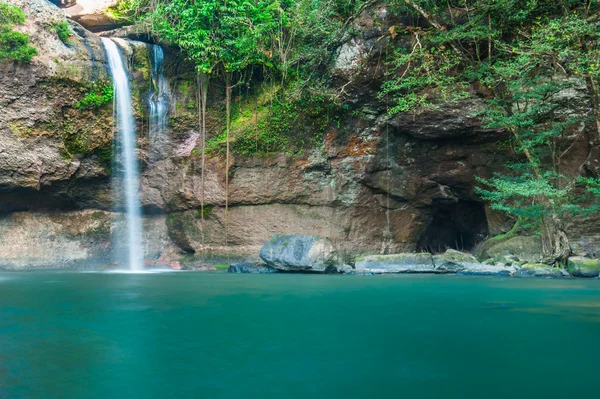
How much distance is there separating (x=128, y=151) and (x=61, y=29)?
3820 millimetres

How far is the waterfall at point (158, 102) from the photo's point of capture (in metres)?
14.8

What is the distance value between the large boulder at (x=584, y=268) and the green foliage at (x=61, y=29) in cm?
1409

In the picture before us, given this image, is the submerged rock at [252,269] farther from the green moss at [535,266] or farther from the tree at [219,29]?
the green moss at [535,266]

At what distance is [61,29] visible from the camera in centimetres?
1326

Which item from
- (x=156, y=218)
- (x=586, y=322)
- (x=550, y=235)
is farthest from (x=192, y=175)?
(x=586, y=322)

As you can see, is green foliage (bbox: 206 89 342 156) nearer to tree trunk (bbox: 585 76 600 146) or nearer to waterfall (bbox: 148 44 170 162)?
waterfall (bbox: 148 44 170 162)

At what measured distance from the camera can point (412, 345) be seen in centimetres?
337

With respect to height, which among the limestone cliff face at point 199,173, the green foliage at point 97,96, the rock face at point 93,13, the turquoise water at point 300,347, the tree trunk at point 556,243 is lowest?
the turquoise water at point 300,347

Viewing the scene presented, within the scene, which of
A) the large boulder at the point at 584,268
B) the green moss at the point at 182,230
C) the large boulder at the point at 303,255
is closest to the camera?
the large boulder at the point at 584,268

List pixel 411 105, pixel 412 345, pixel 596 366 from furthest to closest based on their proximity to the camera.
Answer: pixel 411 105, pixel 412 345, pixel 596 366

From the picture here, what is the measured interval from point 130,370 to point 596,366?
2740 millimetres

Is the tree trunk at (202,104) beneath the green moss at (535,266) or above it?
above

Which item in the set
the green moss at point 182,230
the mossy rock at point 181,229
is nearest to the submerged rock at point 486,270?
the green moss at point 182,230

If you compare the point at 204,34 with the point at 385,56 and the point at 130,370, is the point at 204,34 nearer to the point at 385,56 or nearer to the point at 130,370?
the point at 385,56
